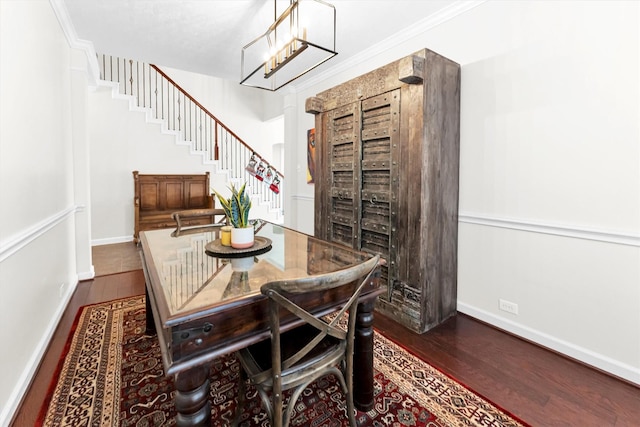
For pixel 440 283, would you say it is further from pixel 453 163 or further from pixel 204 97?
pixel 204 97

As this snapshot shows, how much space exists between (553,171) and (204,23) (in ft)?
10.6

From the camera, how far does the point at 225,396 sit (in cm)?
164

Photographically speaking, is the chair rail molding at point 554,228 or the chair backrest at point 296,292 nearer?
the chair backrest at point 296,292

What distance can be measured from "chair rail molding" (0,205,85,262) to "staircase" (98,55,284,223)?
3.37 m

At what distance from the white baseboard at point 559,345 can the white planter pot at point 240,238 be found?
2.00 m

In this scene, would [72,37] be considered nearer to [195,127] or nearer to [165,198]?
[165,198]

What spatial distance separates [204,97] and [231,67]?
340cm

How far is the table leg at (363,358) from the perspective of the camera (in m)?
1.50

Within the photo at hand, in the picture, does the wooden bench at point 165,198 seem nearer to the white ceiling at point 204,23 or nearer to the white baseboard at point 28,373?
the white ceiling at point 204,23

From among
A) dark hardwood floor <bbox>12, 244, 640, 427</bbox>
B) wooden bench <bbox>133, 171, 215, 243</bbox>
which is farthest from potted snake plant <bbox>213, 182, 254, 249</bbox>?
wooden bench <bbox>133, 171, 215, 243</bbox>

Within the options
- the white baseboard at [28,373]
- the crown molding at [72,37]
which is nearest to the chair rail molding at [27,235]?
the white baseboard at [28,373]

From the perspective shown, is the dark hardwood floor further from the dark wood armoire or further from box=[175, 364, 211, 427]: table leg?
box=[175, 364, 211, 427]: table leg

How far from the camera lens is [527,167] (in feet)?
7.25

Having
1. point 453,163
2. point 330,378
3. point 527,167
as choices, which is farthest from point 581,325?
point 330,378
